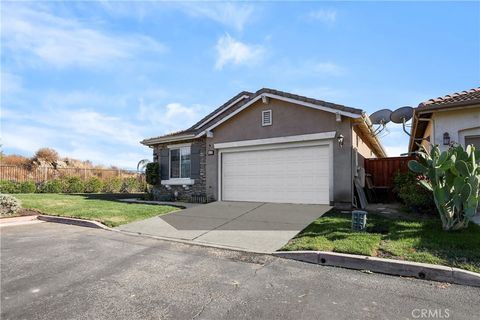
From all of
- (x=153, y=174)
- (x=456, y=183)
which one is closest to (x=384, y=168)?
(x=456, y=183)

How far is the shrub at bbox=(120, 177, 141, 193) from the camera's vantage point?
20.9m

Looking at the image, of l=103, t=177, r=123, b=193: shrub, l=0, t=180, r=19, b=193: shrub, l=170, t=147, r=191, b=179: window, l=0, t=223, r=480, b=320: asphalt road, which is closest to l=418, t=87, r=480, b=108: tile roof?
l=0, t=223, r=480, b=320: asphalt road

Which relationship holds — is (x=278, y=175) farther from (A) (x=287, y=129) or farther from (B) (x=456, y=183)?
(B) (x=456, y=183)

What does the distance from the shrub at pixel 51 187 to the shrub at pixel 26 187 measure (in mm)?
477

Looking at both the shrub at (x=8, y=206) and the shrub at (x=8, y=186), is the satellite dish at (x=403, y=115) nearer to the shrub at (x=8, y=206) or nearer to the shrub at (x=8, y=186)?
the shrub at (x=8, y=206)

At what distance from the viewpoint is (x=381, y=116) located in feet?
44.4

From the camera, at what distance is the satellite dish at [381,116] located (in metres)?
13.3

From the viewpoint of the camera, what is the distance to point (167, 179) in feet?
46.8

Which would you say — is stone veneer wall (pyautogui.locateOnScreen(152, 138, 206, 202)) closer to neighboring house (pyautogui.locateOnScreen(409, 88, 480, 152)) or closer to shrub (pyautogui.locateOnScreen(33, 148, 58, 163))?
neighboring house (pyautogui.locateOnScreen(409, 88, 480, 152))

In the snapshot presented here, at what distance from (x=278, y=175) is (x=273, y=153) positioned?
87 centimetres

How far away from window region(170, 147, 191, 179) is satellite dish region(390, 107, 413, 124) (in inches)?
356

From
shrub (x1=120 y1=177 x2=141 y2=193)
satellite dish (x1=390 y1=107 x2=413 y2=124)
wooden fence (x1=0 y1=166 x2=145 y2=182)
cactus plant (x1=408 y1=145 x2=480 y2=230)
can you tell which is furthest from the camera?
shrub (x1=120 y1=177 x2=141 y2=193)

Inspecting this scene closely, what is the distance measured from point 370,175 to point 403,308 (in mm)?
10164

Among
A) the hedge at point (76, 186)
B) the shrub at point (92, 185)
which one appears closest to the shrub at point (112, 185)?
the hedge at point (76, 186)
